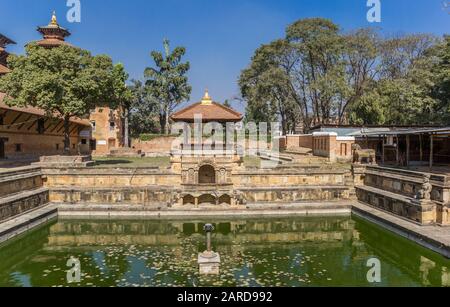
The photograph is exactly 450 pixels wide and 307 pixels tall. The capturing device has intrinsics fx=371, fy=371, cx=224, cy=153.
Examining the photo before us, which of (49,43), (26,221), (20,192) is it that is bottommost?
(26,221)

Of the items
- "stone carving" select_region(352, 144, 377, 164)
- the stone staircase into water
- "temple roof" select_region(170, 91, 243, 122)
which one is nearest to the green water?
the stone staircase into water

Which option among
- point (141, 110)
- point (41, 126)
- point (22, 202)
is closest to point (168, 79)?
point (141, 110)

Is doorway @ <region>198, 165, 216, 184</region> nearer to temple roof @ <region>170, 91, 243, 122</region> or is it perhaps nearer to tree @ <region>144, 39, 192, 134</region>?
temple roof @ <region>170, 91, 243, 122</region>

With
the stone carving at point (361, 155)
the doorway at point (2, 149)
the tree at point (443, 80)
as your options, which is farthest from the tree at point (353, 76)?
the doorway at point (2, 149)

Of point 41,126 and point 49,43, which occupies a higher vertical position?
point 49,43

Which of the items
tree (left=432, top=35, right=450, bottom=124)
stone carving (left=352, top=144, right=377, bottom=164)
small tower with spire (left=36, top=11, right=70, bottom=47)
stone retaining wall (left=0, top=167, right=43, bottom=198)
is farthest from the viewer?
small tower with spire (left=36, top=11, right=70, bottom=47)

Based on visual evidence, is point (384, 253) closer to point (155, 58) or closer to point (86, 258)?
point (86, 258)

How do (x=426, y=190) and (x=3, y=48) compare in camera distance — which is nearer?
(x=426, y=190)

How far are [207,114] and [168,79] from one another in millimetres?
34458

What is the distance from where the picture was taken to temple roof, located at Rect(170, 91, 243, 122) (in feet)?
81.5

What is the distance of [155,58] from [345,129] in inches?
1279

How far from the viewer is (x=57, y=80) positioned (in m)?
26.3

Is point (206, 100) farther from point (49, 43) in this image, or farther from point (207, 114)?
point (49, 43)

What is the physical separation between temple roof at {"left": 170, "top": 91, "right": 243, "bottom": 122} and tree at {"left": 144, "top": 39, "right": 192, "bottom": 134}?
32696mm
